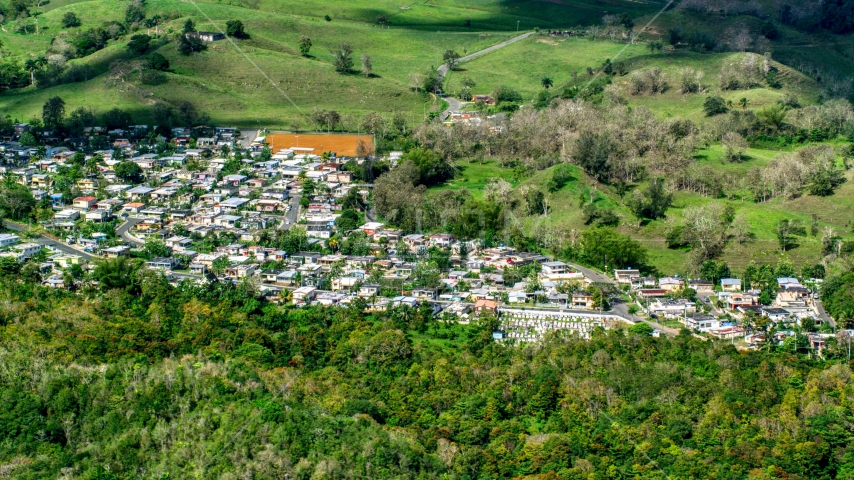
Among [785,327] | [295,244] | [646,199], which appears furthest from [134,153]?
[785,327]

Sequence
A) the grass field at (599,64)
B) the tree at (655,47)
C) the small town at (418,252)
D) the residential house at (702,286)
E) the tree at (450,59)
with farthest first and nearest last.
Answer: the tree at (655,47)
the tree at (450,59)
the grass field at (599,64)
the residential house at (702,286)
the small town at (418,252)

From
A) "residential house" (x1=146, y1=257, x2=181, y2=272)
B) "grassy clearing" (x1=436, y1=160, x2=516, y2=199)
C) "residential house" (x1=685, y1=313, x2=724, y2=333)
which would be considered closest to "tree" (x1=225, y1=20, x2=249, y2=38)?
"grassy clearing" (x1=436, y1=160, x2=516, y2=199)

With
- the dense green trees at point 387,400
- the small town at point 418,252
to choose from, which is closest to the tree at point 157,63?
the small town at point 418,252

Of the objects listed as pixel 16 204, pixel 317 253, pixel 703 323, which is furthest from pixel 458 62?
pixel 703 323

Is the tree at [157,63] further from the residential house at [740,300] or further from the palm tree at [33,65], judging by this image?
the residential house at [740,300]

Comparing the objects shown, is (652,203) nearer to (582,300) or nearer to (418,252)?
(582,300)

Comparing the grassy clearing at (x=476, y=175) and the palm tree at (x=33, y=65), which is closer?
the grassy clearing at (x=476, y=175)
